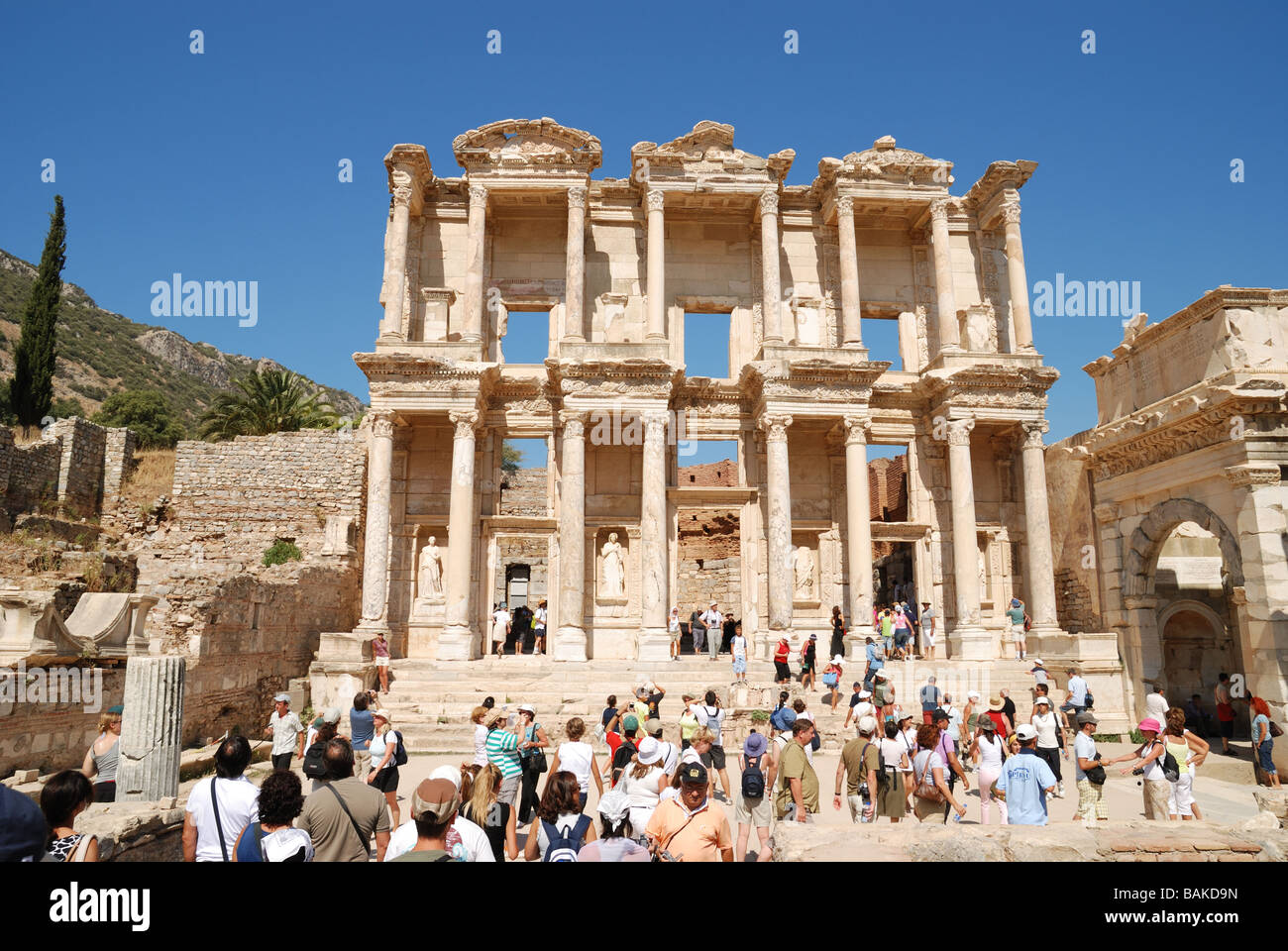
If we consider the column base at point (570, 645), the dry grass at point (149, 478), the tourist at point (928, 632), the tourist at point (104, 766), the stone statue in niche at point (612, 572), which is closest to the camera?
the tourist at point (104, 766)

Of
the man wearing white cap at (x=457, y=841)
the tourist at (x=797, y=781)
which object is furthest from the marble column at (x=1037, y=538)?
the man wearing white cap at (x=457, y=841)

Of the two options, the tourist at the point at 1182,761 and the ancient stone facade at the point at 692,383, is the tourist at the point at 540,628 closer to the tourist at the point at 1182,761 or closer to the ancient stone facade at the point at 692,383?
the ancient stone facade at the point at 692,383

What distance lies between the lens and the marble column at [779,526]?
69.7 ft

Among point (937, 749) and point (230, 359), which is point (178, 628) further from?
point (230, 359)

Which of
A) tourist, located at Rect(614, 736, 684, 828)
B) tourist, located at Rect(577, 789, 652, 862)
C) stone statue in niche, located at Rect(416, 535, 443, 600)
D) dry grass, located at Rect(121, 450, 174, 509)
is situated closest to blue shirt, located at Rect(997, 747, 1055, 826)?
tourist, located at Rect(614, 736, 684, 828)

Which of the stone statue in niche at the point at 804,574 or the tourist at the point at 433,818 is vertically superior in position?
the stone statue in niche at the point at 804,574

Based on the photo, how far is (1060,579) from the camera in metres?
25.7

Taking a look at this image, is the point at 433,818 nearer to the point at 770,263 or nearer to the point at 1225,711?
the point at 1225,711

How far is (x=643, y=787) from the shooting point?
7.28 meters

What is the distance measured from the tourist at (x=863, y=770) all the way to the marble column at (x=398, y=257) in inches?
702

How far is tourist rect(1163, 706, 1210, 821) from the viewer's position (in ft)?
29.5

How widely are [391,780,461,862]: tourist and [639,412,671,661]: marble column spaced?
50.6 feet

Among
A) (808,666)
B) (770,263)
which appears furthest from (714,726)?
(770,263)
